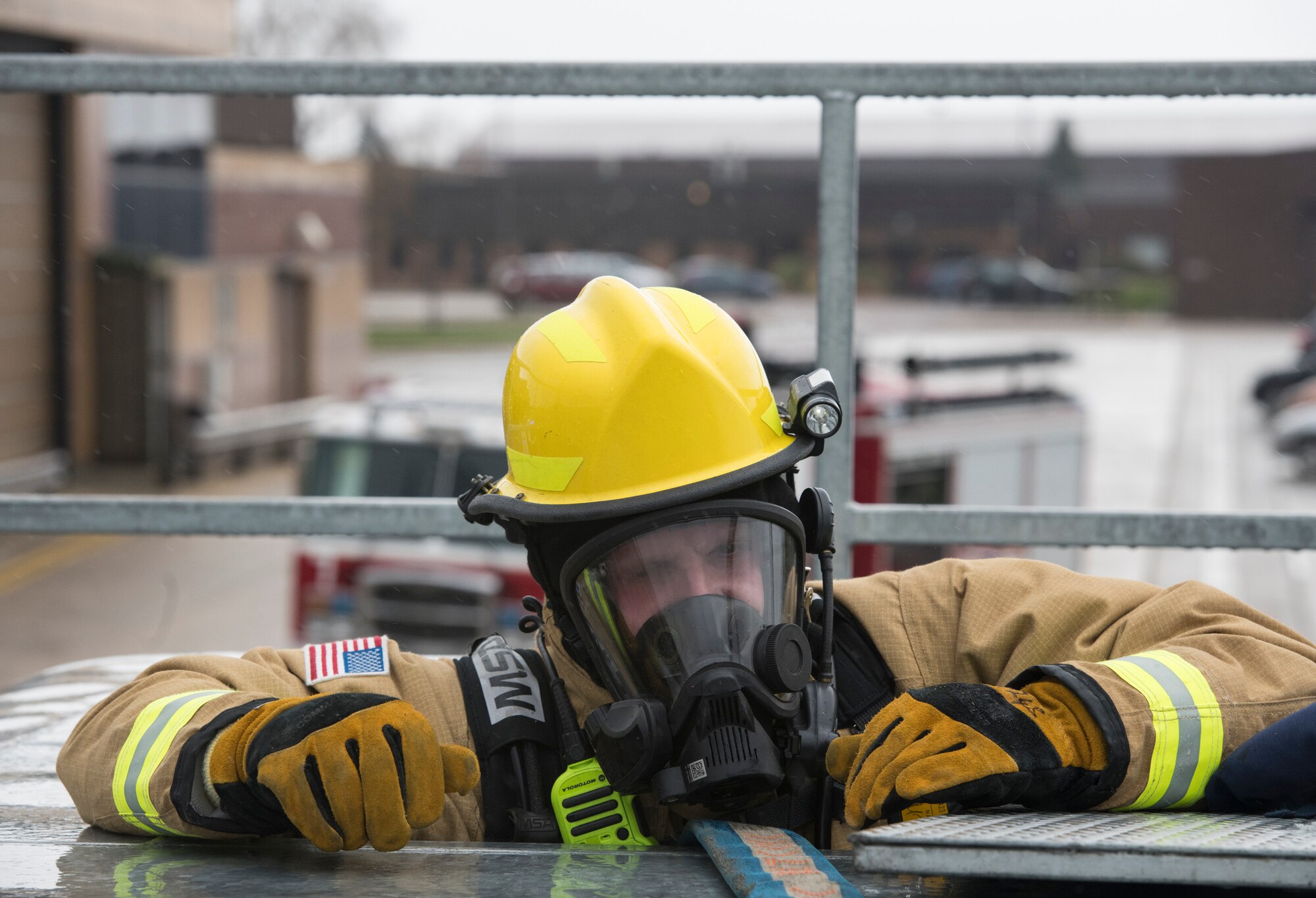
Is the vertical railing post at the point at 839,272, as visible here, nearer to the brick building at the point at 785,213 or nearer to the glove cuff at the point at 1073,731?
the glove cuff at the point at 1073,731

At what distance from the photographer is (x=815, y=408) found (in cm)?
176

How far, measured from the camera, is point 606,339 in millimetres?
1826

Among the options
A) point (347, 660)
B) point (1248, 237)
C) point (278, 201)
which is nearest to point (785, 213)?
point (1248, 237)

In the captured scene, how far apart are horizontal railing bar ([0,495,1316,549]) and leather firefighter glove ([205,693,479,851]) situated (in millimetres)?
455

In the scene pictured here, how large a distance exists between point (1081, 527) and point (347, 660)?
109cm

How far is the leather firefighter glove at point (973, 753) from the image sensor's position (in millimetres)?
1398

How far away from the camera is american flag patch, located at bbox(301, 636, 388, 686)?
76.3 inches

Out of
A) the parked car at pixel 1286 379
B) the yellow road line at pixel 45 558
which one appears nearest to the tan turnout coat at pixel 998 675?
the yellow road line at pixel 45 558

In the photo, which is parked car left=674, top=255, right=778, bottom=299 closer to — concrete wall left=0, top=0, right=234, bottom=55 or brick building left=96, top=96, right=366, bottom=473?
brick building left=96, top=96, right=366, bottom=473

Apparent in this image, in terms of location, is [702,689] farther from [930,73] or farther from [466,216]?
[466,216]

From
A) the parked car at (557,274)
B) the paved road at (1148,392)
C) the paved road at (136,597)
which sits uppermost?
the parked car at (557,274)

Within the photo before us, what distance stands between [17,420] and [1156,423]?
52.2 feet

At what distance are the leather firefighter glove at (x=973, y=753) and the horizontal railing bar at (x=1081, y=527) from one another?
0.48 m

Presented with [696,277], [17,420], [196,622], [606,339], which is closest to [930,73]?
[606,339]
